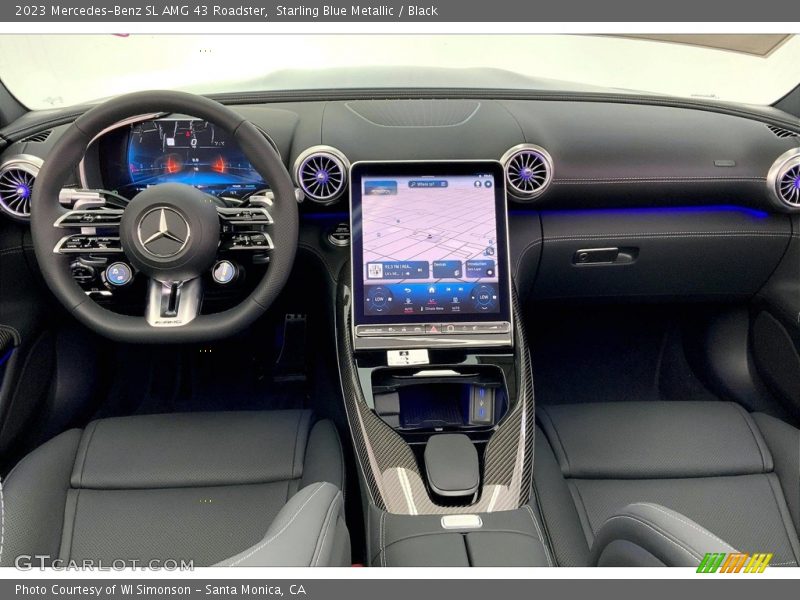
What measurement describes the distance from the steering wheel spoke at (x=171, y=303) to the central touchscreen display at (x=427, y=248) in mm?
412

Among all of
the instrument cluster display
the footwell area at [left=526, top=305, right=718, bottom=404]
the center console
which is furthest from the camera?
the footwell area at [left=526, top=305, right=718, bottom=404]

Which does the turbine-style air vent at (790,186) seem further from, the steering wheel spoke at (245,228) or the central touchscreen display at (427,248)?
the steering wheel spoke at (245,228)

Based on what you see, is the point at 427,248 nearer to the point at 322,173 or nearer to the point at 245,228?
the point at 322,173

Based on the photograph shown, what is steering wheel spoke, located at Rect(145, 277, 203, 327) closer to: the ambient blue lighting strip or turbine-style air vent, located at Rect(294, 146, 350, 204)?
turbine-style air vent, located at Rect(294, 146, 350, 204)

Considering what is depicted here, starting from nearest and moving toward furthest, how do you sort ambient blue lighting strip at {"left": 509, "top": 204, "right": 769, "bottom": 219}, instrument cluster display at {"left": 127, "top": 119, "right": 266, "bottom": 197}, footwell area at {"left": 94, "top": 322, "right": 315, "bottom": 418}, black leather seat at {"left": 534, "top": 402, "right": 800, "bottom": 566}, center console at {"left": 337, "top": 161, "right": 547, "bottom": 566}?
black leather seat at {"left": 534, "top": 402, "right": 800, "bottom": 566} → center console at {"left": 337, "top": 161, "right": 547, "bottom": 566} → instrument cluster display at {"left": 127, "top": 119, "right": 266, "bottom": 197} → ambient blue lighting strip at {"left": 509, "top": 204, "right": 769, "bottom": 219} → footwell area at {"left": 94, "top": 322, "right": 315, "bottom": 418}

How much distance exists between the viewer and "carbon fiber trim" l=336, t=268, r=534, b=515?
126cm

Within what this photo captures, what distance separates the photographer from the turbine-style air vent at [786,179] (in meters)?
1.75

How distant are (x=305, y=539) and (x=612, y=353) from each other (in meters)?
1.86

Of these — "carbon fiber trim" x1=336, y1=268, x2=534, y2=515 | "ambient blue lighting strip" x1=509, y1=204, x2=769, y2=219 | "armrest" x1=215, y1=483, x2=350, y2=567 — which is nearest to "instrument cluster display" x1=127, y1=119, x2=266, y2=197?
"carbon fiber trim" x1=336, y1=268, x2=534, y2=515

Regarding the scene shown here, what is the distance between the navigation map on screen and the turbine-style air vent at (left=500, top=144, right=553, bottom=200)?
0.18m

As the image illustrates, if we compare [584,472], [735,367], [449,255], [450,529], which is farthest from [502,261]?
[735,367]

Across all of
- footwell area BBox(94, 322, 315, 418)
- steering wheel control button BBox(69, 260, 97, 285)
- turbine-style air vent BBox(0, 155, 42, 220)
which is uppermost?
turbine-style air vent BBox(0, 155, 42, 220)

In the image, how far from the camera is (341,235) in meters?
1.70

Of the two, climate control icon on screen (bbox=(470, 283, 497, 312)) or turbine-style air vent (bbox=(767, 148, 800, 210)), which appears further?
turbine-style air vent (bbox=(767, 148, 800, 210))
